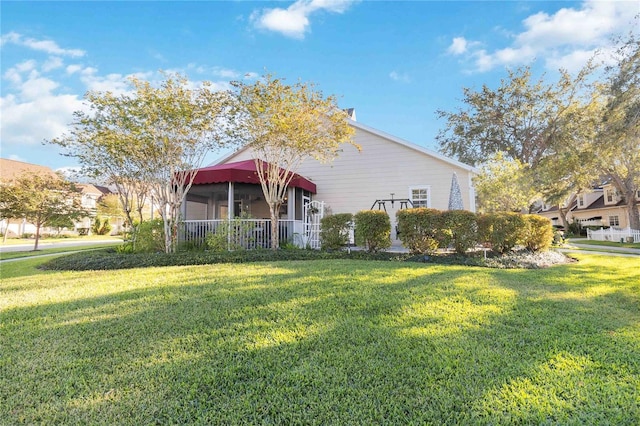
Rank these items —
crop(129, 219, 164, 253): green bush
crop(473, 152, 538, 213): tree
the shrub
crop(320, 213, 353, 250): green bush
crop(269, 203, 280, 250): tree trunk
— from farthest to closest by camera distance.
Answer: the shrub < crop(473, 152, 538, 213): tree < crop(269, 203, 280, 250): tree trunk < crop(129, 219, 164, 253): green bush < crop(320, 213, 353, 250): green bush

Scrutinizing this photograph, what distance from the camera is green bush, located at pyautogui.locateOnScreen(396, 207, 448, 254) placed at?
8000 mm

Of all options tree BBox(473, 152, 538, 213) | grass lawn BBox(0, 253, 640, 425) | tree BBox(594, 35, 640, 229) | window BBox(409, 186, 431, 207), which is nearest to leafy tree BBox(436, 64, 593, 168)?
tree BBox(473, 152, 538, 213)

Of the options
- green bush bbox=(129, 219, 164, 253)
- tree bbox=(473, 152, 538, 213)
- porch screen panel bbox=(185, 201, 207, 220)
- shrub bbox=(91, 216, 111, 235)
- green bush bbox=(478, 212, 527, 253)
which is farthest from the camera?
shrub bbox=(91, 216, 111, 235)

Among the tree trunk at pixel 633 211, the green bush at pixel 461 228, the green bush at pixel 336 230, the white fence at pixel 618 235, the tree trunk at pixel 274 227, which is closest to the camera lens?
the green bush at pixel 461 228

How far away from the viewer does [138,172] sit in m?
9.45

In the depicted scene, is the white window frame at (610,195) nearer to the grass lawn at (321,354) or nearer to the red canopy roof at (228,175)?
the grass lawn at (321,354)

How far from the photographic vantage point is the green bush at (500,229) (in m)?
8.10

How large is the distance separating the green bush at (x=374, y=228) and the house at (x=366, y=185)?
377 cm

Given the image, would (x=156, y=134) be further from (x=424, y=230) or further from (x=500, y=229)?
(x=500, y=229)

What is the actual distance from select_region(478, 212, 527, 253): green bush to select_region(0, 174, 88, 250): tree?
18.1 meters

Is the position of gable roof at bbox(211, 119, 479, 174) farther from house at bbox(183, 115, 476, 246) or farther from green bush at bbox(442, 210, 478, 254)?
green bush at bbox(442, 210, 478, 254)

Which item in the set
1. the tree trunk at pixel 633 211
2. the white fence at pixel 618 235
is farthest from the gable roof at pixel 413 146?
the tree trunk at pixel 633 211

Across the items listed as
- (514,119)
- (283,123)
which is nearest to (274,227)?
(283,123)

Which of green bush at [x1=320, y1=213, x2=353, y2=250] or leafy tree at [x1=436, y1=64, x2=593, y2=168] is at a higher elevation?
leafy tree at [x1=436, y1=64, x2=593, y2=168]
